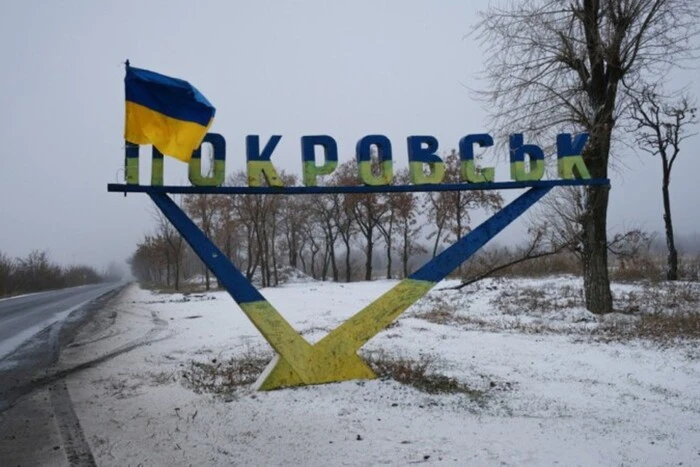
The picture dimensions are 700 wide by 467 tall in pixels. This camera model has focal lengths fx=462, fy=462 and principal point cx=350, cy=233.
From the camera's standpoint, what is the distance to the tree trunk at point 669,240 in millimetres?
19844

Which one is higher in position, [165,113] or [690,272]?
[165,113]

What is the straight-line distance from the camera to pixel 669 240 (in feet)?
68.9

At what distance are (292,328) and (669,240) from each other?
21.6m

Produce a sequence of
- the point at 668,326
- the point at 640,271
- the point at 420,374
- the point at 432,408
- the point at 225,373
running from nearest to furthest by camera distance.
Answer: the point at 432,408 < the point at 420,374 < the point at 225,373 < the point at 668,326 < the point at 640,271

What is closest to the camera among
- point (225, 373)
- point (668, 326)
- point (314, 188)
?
point (314, 188)

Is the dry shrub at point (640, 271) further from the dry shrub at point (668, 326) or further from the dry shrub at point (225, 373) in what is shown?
the dry shrub at point (225, 373)

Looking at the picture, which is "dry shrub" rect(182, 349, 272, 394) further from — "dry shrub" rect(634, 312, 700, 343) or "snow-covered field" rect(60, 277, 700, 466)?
"dry shrub" rect(634, 312, 700, 343)

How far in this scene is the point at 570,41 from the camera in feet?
38.3

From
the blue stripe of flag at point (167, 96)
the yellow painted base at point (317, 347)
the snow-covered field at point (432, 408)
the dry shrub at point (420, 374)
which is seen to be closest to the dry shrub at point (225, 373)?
the snow-covered field at point (432, 408)

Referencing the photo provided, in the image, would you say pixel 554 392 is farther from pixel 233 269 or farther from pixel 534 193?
pixel 233 269

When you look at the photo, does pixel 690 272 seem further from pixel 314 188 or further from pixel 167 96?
pixel 167 96

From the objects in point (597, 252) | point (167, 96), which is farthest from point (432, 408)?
point (597, 252)

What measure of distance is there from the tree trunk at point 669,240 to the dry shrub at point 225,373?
19.3 m

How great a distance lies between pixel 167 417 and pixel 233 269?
5.87 ft
